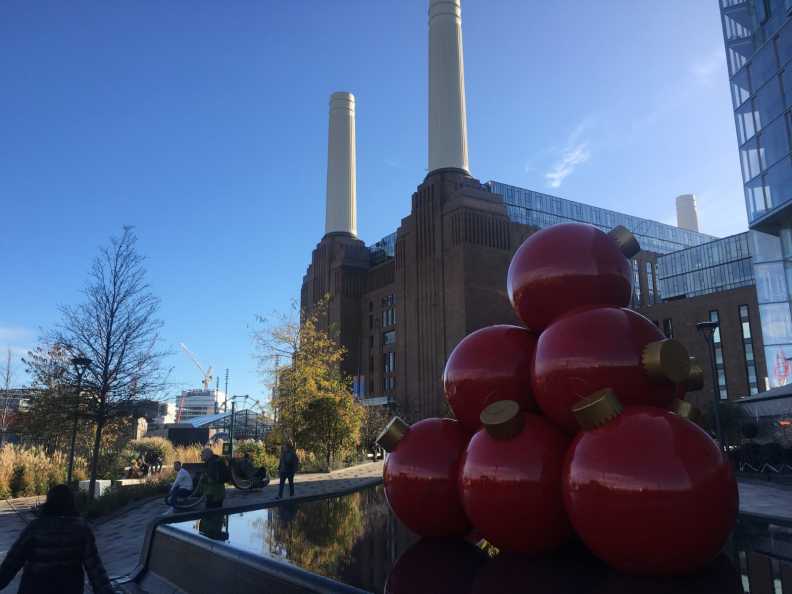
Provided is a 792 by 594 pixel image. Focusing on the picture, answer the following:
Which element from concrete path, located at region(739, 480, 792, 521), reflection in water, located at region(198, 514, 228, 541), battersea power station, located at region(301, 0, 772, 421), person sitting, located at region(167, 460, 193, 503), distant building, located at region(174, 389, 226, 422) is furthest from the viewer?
distant building, located at region(174, 389, 226, 422)

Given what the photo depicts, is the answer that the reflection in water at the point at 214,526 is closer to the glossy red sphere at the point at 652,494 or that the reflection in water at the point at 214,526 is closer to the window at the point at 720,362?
the glossy red sphere at the point at 652,494

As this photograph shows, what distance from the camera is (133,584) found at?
7.59 metres

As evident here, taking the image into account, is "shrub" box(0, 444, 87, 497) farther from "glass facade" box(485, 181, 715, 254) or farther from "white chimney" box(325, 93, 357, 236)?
"white chimney" box(325, 93, 357, 236)

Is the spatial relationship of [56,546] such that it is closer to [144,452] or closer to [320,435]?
[320,435]

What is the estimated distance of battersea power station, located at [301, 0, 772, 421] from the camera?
61781 mm

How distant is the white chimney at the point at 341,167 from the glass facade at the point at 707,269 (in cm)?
4231

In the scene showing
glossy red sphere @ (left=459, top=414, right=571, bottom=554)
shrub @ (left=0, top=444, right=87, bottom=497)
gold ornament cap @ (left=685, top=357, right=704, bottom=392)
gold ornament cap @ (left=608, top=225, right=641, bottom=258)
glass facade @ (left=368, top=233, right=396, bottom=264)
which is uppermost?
glass facade @ (left=368, top=233, right=396, bottom=264)

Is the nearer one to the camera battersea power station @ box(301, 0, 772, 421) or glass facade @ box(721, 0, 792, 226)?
glass facade @ box(721, 0, 792, 226)

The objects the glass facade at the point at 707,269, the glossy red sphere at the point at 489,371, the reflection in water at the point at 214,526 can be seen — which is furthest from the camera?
the glass facade at the point at 707,269

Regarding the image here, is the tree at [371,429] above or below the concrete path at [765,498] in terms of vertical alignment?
above

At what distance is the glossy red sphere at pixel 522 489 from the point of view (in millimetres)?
5141

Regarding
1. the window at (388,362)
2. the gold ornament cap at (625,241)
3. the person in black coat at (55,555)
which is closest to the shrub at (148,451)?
the person in black coat at (55,555)

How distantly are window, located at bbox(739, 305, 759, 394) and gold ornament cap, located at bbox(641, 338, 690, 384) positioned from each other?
63457 mm

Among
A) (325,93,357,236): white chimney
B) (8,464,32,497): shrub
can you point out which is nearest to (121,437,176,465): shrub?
(8,464,32,497): shrub
